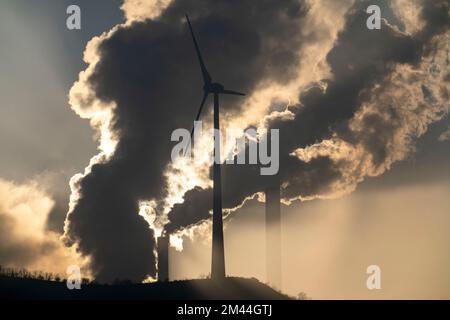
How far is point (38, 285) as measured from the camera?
136875 mm

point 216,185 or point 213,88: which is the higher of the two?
point 213,88

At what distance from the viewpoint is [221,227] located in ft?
429

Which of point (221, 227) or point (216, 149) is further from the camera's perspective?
point (221, 227)
